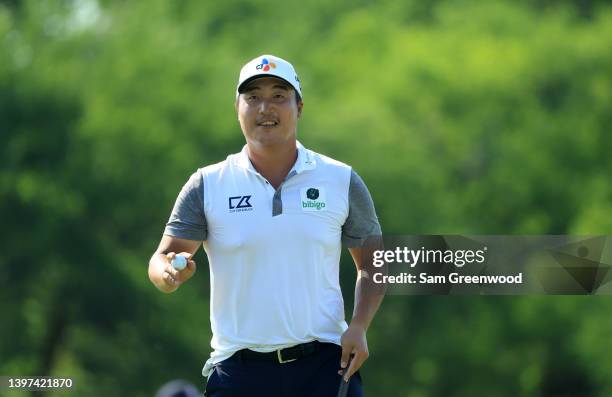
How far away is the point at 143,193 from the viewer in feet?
118

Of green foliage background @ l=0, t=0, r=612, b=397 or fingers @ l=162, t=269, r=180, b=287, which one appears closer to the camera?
fingers @ l=162, t=269, r=180, b=287

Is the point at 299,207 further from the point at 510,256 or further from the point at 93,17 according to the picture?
the point at 93,17

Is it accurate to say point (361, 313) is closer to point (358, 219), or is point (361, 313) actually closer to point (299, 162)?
point (358, 219)

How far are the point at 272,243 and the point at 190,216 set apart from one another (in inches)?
15.2

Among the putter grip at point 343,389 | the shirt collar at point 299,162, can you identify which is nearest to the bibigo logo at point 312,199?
the shirt collar at point 299,162

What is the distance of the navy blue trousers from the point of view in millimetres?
5895

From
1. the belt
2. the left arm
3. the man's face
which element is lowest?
the belt

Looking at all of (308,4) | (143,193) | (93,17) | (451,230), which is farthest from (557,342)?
(308,4)

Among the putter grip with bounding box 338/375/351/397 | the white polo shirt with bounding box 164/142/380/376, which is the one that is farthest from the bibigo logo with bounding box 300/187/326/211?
the putter grip with bounding box 338/375/351/397

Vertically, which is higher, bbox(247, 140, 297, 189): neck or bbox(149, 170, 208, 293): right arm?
bbox(247, 140, 297, 189): neck

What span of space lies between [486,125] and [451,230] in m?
5.76

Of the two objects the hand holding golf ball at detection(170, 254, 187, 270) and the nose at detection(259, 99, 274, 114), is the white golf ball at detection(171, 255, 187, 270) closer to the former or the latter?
the hand holding golf ball at detection(170, 254, 187, 270)
